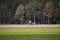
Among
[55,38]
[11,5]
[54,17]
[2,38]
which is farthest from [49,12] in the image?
[2,38]

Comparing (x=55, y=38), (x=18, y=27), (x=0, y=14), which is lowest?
(x=55, y=38)

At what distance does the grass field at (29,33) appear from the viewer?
5.80 m

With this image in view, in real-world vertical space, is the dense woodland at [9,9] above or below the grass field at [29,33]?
above

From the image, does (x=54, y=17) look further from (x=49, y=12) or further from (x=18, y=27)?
(x=18, y=27)

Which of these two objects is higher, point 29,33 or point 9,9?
point 9,9

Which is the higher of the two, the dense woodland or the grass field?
the dense woodland

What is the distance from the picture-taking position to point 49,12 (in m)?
5.91

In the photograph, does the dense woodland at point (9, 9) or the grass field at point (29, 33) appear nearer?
the grass field at point (29, 33)

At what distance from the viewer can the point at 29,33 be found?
231 inches

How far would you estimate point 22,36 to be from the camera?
5848 mm

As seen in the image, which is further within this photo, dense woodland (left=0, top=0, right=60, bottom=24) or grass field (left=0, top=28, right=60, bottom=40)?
dense woodland (left=0, top=0, right=60, bottom=24)

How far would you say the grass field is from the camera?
5797 mm

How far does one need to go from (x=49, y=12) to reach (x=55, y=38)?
0.88m

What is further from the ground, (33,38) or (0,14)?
(0,14)
